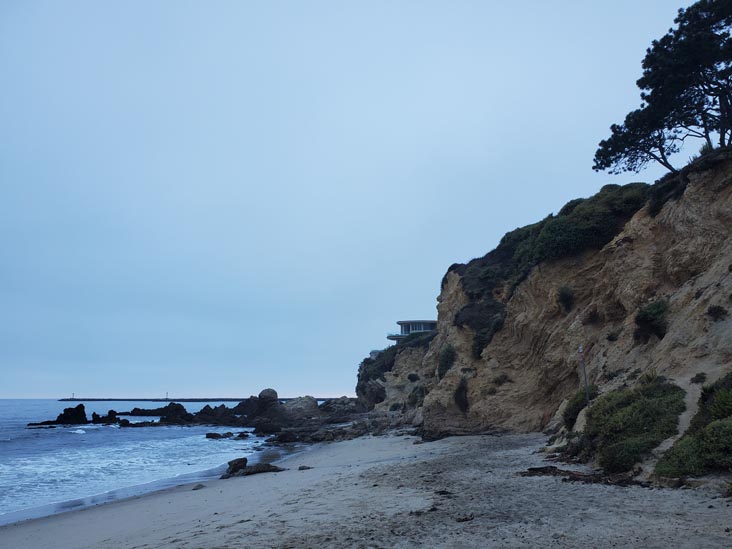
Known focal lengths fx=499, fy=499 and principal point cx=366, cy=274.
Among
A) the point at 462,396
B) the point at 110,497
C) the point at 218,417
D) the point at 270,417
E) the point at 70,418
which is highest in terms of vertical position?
the point at 70,418

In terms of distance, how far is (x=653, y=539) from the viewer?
21.9 ft

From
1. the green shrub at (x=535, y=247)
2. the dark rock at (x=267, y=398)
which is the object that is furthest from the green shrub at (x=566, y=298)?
the dark rock at (x=267, y=398)

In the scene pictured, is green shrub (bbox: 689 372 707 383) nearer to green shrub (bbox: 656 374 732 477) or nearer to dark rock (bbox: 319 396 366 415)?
green shrub (bbox: 656 374 732 477)

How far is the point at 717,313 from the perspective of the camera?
13977 mm

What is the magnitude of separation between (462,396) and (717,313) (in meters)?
15.7

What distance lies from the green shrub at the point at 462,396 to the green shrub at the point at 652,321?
1133cm

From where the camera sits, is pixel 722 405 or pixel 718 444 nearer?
pixel 718 444

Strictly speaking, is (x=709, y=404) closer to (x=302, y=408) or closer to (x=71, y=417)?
(x=302, y=408)

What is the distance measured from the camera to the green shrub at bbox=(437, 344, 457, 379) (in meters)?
31.5

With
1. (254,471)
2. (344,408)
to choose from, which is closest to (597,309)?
(254,471)

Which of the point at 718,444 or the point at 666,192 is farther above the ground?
the point at 666,192

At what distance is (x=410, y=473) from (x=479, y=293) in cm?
2121

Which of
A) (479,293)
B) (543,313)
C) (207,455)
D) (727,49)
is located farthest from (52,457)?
(727,49)

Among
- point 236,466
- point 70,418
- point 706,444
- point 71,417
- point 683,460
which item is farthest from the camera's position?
point 71,417
